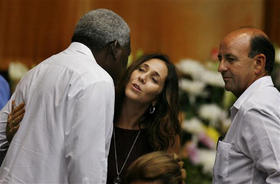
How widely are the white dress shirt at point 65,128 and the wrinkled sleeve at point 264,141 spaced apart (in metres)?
0.64

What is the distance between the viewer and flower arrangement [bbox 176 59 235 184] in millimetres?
4359

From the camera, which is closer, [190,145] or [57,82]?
[57,82]

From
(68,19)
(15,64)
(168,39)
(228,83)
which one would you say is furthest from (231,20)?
(228,83)

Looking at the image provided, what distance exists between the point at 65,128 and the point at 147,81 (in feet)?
3.47

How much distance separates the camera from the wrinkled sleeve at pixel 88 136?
2883 millimetres

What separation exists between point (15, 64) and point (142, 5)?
115 centimetres

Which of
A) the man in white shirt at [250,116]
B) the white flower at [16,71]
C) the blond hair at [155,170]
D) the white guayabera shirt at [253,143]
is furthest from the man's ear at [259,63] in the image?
the white flower at [16,71]

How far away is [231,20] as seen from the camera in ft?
18.6

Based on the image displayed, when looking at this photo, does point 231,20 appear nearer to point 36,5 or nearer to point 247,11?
point 247,11

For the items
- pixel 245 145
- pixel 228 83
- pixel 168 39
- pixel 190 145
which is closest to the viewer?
Answer: pixel 245 145

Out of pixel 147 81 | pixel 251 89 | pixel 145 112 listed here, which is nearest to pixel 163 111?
pixel 145 112

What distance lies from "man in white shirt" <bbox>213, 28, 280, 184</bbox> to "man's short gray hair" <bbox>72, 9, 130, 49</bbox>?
57cm

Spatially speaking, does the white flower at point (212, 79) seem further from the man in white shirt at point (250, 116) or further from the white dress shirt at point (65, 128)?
the white dress shirt at point (65, 128)

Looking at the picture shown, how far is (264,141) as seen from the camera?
3.08 m
